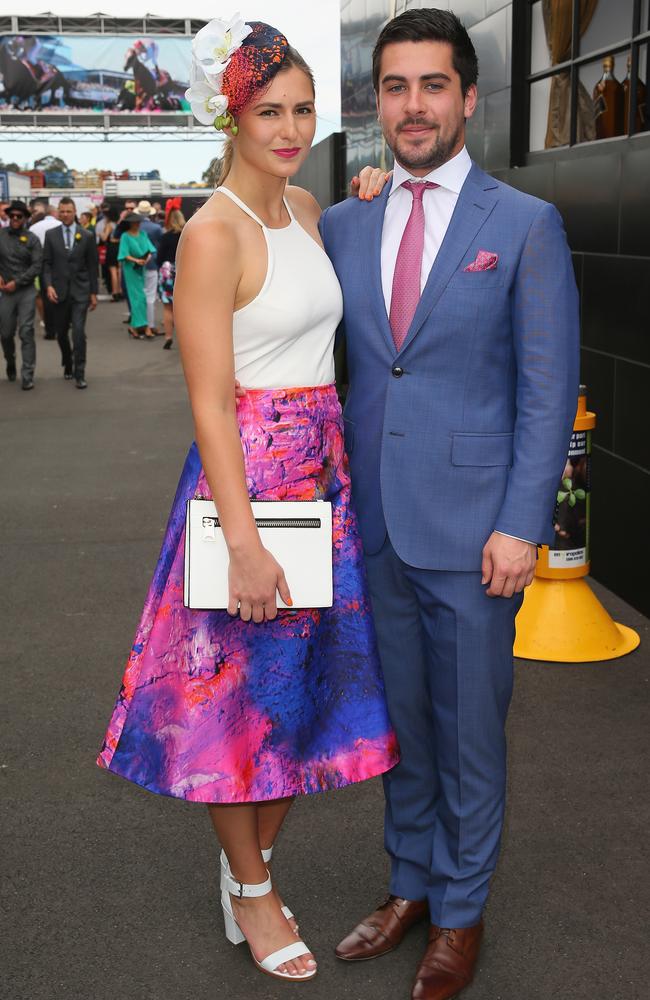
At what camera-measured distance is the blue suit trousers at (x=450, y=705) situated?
2.91 m

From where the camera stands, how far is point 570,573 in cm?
546

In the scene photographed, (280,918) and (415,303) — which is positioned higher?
(415,303)

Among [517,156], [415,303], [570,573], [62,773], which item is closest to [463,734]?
[415,303]

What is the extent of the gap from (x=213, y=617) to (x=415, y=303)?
2.96ft

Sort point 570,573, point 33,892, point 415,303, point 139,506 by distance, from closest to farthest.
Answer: point 415,303 → point 33,892 → point 570,573 → point 139,506

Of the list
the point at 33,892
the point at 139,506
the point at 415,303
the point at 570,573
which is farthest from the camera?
the point at 139,506

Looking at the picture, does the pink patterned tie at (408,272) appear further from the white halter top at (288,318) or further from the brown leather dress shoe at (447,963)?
the brown leather dress shoe at (447,963)

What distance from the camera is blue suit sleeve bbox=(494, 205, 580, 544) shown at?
2689 mm

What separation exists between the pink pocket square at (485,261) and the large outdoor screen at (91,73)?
50963 millimetres

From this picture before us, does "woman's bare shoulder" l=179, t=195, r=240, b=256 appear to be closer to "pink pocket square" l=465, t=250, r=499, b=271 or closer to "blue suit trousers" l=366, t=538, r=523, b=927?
"pink pocket square" l=465, t=250, r=499, b=271

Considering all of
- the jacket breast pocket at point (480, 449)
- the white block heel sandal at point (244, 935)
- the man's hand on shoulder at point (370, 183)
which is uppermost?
the man's hand on shoulder at point (370, 183)

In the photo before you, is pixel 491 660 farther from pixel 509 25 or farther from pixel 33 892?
pixel 509 25

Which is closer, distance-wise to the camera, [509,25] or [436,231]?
[436,231]

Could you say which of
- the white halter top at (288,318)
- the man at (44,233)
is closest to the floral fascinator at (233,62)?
the white halter top at (288,318)
